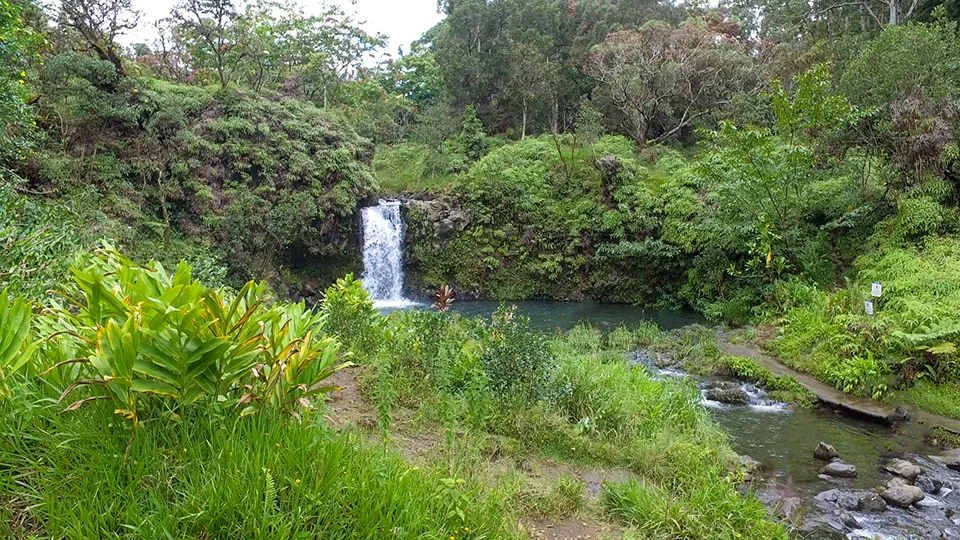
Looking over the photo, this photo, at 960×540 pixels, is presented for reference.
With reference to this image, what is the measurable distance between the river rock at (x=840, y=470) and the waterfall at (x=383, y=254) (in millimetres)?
12676

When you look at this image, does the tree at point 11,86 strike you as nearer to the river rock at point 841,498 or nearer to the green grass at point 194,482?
the green grass at point 194,482

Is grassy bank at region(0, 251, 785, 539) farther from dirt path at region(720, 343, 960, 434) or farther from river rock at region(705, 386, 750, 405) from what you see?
dirt path at region(720, 343, 960, 434)

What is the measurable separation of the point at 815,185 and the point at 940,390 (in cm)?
737

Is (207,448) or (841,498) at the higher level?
(207,448)

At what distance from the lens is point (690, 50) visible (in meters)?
19.9

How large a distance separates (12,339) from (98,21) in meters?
14.8

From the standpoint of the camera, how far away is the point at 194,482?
1926mm

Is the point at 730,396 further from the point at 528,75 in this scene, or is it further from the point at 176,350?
the point at 528,75

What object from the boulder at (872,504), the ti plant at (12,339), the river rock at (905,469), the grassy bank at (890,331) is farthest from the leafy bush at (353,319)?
the grassy bank at (890,331)

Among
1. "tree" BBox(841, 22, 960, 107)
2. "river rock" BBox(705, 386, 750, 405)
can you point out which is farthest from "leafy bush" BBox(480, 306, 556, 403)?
"tree" BBox(841, 22, 960, 107)

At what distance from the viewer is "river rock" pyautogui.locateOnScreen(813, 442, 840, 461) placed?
5953 mm

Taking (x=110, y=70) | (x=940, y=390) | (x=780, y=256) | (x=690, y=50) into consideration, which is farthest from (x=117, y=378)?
(x=690, y=50)

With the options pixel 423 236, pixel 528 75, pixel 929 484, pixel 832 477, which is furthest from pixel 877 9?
pixel 832 477

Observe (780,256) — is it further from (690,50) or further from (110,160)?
(110,160)
